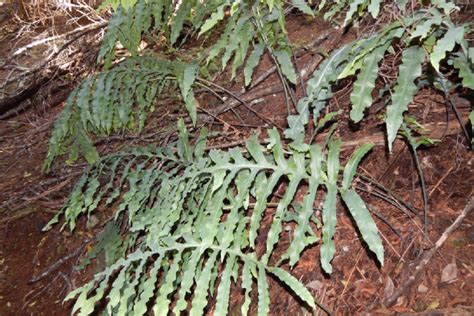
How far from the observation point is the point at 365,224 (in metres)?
1.67

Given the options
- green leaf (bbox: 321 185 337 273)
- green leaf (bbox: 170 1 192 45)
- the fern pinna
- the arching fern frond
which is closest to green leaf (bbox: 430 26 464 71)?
the arching fern frond

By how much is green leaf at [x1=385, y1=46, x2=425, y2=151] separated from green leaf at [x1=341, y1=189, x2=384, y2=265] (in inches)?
11.2

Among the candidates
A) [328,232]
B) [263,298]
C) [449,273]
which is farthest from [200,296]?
[449,273]

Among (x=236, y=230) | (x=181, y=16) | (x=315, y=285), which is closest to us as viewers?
(x=236, y=230)

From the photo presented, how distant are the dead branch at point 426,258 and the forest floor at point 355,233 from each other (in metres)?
0.02

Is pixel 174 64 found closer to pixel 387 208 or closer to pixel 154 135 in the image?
pixel 154 135

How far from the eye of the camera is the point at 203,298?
5.81ft

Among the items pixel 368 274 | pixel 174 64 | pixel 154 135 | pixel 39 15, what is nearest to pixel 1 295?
pixel 154 135

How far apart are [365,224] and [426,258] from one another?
60 centimetres

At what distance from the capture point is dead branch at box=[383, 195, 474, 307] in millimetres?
2049

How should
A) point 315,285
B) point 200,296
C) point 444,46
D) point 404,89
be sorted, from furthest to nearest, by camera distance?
point 315,285 → point 200,296 → point 404,89 → point 444,46

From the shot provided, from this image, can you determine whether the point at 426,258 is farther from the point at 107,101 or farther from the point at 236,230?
the point at 107,101

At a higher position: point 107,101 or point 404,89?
point 404,89

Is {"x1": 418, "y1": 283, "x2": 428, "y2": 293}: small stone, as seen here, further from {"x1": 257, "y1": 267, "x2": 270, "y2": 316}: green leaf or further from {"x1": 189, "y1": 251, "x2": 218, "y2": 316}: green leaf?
{"x1": 189, "y1": 251, "x2": 218, "y2": 316}: green leaf
